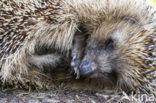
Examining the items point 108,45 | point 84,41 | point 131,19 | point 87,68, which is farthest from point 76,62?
point 131,19

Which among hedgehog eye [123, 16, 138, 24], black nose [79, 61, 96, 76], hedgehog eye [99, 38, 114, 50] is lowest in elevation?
black nose [79, 61, 96, 76]

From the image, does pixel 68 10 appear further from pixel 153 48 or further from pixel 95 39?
pixel 153 48

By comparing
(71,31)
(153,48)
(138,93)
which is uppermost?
(71,31)

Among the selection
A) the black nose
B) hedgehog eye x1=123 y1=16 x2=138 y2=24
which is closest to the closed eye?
the black nose

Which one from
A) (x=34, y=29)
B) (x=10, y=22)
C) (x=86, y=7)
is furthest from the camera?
(x=86, y=7)

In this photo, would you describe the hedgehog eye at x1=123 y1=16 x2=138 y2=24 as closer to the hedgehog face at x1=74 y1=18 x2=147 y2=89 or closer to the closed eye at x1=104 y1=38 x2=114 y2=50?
the hedgehog face at x1=74 y1=18 x2=147 y2=89

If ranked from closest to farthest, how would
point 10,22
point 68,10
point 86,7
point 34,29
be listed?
1. point 10,22
2. point 34,29
3. point 68,10
4. point 86,7

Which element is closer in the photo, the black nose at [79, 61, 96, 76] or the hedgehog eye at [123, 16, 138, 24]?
the black nose at [79, 61, 96, 76]

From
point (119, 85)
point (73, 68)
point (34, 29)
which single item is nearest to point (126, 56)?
point (119, 85)
